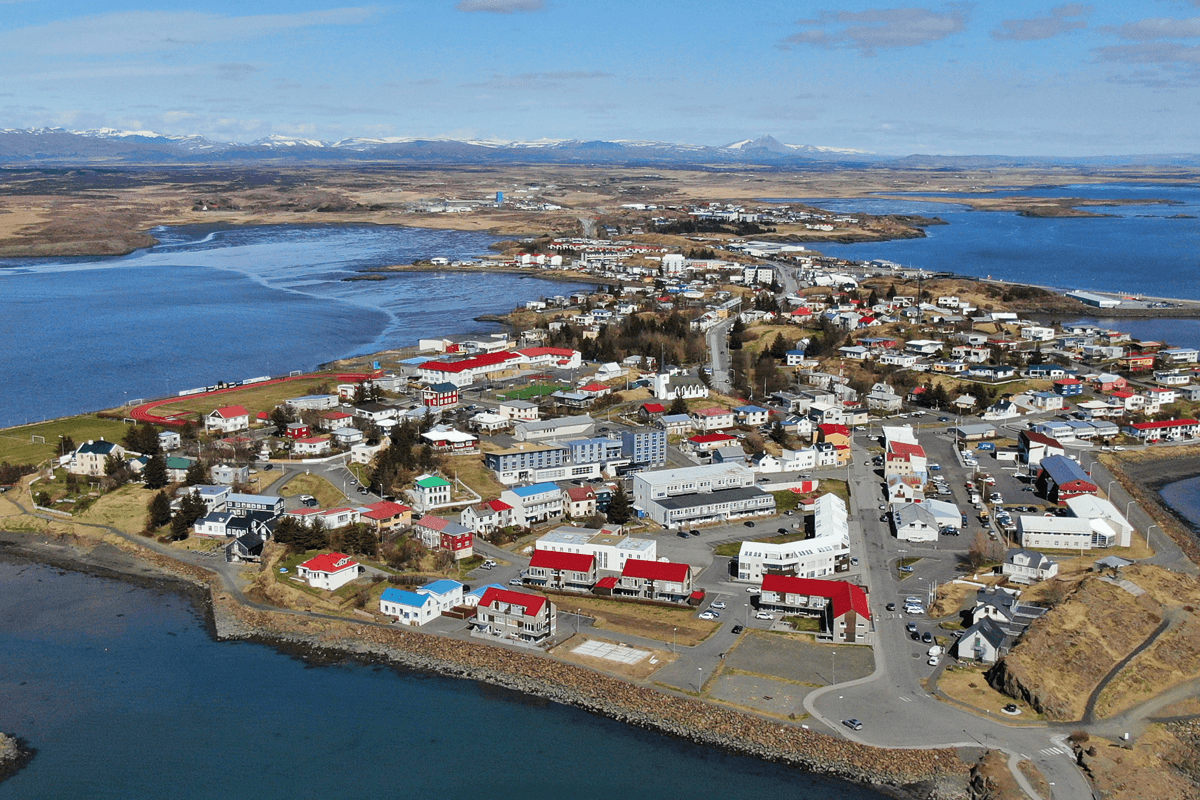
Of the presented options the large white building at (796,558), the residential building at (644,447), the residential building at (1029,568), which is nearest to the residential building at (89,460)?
the residential building at (644,447)

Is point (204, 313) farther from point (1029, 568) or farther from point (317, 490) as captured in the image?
point (1029, 568)

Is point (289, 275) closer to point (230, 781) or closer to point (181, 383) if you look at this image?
point (181, 383)

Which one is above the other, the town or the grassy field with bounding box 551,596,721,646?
the town

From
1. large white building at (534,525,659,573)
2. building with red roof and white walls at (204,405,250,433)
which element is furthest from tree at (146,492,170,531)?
large white building at (534,525,659,573)

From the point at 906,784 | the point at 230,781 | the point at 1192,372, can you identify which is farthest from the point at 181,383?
the point at 1192,372

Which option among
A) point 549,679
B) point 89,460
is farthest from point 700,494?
point 89,460

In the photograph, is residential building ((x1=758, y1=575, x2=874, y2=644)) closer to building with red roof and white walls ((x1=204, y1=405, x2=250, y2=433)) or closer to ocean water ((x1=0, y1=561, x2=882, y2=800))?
ocean water ((x1=0, y1=561, x2=882, y2=800))
